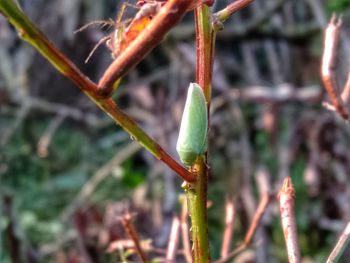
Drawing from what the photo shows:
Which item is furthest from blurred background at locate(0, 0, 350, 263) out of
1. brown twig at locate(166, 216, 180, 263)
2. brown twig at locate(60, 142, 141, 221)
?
brown twig at locate(166, 216, 180, 263)

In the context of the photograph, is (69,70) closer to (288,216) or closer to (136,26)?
(136,26)

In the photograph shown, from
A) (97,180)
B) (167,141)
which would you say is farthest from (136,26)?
(97,180)

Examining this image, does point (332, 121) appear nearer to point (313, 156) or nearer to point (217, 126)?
point (313, 156)

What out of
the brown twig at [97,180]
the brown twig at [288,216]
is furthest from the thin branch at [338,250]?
the brown twig at [97,180]

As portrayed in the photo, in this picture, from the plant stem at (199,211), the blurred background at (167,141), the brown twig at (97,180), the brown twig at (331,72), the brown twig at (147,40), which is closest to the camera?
the brown twig at (147,40)

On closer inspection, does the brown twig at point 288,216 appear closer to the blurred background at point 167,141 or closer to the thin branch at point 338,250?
the thin branch at point 338,250

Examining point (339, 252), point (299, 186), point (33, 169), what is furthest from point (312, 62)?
point (339, 252)

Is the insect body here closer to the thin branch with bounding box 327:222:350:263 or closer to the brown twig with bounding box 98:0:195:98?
the brown twig with bounding box 98:0:195:98
